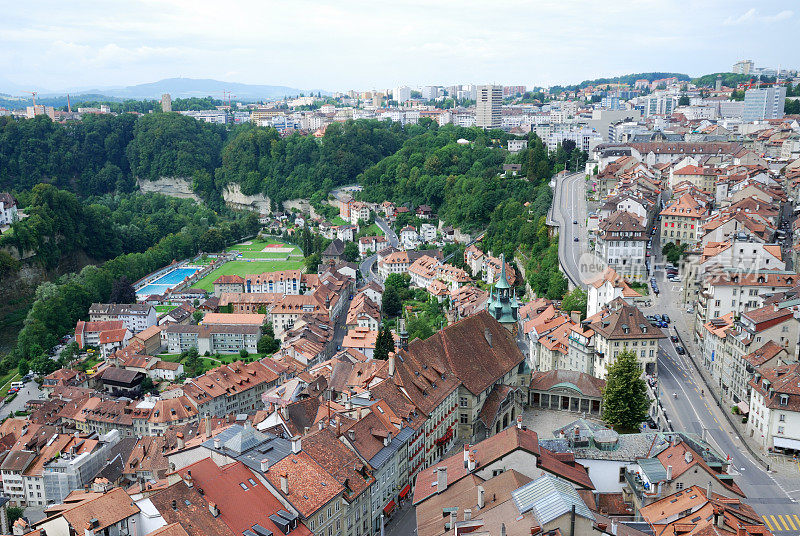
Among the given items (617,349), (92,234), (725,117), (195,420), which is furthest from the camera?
(725,117)

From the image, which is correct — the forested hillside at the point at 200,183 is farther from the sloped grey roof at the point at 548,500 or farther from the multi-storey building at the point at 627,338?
the sloped grey roof at the point at 548,500

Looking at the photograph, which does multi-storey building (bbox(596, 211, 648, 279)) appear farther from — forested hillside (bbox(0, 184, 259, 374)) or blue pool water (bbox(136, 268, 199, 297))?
blue pool water (bbox(136, 268, 199, 297))

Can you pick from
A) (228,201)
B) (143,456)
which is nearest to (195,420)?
(143,456)

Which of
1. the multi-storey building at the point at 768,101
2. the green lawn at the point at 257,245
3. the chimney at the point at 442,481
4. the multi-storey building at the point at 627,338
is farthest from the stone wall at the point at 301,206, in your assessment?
the chimney at the point at 442,481

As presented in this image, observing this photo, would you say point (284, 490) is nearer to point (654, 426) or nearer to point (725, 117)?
point (654, 426)

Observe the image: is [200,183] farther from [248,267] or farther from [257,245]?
[248,267]

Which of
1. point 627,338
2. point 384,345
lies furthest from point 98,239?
point 627,338

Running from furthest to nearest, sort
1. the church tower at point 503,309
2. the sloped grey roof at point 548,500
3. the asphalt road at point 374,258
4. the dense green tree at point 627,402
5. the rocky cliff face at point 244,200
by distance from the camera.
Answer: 1. the rocky cliff face at point 244,200
2. the asphalt road at point 374,258
3. the church tower at point 503,309
4. the dense green tree at point 627,402
5. the sloped grey roof at point 548,500
